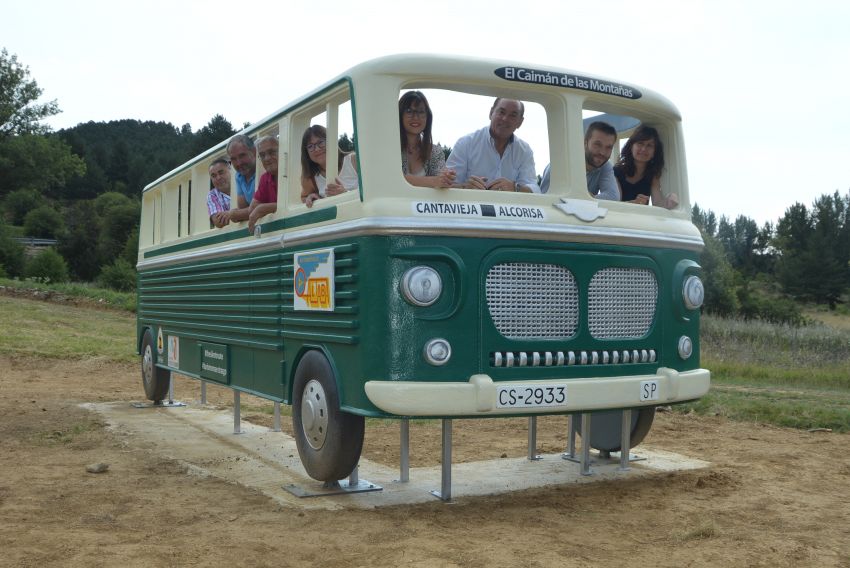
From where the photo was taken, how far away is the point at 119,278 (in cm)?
4169

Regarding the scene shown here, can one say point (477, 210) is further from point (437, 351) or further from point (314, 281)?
point (314, 281)

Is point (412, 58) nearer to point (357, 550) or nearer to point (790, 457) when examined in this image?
point (357, 550)

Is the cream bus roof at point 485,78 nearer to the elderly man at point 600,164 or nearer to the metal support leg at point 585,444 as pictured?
the elderly man at point 600,164

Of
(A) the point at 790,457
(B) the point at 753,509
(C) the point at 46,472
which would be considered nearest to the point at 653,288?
(B) the point at 753,509

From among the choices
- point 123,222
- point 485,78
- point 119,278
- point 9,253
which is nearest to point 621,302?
point 485,78

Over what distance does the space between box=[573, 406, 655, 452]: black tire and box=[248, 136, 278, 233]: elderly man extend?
3134mm

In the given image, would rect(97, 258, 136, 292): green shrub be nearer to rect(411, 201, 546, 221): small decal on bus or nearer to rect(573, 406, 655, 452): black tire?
rect(573, 406, 655, 452): black tire

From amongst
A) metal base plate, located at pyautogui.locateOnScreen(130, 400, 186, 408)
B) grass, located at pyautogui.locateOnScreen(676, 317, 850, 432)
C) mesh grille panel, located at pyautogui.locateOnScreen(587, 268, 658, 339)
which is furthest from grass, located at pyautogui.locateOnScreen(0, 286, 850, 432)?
mesh grille panel, located at pyautogui.locateOnScreen(587, 268, 658, 339)

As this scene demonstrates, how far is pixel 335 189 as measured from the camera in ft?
19.4

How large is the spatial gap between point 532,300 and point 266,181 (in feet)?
7.92

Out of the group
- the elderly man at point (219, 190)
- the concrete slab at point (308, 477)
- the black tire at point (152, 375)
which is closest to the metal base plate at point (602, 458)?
the concrete slab at point (308, 477)

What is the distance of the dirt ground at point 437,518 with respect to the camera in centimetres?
469

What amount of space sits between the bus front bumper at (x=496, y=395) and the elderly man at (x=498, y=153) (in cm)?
145

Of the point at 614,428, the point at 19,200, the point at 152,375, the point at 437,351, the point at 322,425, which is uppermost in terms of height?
the point at 19,200
